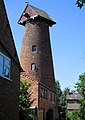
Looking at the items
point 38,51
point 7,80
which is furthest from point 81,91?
point 38,51

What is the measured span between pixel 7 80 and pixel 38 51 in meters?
27.6

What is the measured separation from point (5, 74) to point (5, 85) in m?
0.75

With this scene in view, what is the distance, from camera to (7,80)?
20906mm

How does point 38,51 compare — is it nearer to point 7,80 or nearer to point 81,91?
point 81,91

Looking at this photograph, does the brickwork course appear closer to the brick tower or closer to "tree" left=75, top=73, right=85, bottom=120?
"tree" left=75, top=73, right=85, bottom=120

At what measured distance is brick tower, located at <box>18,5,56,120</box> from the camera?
157 feet

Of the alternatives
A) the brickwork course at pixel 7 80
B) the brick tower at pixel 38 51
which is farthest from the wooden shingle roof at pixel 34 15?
the brickwork course at pixel 7 80

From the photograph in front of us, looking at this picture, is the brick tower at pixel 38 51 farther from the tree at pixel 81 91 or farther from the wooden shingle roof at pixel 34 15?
the tree at pixel 81 91

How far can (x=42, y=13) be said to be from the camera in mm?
50719

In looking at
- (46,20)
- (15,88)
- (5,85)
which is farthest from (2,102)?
(46,20)

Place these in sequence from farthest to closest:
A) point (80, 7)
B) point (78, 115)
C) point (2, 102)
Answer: point (78, 115)
point (2, 102)
point (80, 7)

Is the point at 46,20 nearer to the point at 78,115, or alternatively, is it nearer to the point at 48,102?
the point at 48,102

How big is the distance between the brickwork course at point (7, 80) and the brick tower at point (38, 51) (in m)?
22.9

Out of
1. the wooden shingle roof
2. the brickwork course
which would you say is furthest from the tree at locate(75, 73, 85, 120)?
the wooden shingle roof
